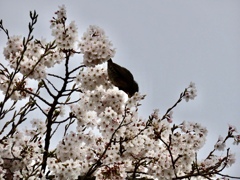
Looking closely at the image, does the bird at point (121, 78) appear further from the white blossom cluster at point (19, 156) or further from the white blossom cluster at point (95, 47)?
the white blossom cluster at point (19, 156)

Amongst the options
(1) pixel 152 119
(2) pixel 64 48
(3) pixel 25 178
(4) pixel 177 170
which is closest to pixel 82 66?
(2) pixel 64 48

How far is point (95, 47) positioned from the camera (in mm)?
5121

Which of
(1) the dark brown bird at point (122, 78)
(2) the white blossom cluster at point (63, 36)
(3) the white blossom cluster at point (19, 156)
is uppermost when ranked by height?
(2) the white blossom cluster at point (63, 36)

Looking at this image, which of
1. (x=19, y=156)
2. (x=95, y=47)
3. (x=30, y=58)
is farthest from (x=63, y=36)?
(x=19, y=156)

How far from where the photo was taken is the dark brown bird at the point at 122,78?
532cm

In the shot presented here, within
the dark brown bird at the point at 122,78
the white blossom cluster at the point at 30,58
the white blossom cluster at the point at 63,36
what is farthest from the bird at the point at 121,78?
the white blossom cluster at the point at 30,58

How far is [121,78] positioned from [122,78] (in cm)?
2

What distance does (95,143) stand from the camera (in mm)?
6004

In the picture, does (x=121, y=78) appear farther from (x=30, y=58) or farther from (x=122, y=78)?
(x=30, y=58)

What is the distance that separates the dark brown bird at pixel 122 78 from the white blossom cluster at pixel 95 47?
0.69ft

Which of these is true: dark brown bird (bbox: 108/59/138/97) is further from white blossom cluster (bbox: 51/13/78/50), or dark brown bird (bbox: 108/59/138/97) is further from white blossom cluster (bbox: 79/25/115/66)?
white blossom cluster (bbox: 51/13/78/50)

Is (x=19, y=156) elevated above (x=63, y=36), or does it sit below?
below

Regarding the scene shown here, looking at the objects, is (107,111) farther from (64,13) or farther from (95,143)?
(64,13)

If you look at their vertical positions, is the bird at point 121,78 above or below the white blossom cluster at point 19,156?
above
